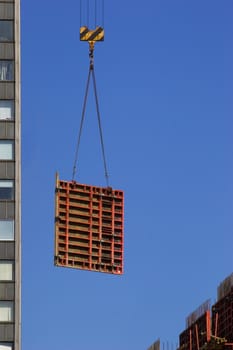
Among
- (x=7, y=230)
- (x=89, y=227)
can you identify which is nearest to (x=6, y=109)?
(x=7, y=230)

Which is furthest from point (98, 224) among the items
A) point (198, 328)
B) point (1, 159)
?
point (198, 328)

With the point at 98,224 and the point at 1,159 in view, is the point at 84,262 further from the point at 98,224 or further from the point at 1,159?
the point at 1,159

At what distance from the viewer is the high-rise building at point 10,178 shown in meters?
90.2

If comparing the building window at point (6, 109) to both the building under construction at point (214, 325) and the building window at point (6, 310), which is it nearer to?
the building window at point (6, 310)

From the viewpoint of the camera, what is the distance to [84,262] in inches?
3676

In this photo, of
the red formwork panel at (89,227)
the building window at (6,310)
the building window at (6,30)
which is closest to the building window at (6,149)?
the red formwork panel at (89,227)

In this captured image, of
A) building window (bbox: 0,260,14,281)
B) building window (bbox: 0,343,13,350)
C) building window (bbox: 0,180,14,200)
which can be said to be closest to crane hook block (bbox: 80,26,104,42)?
building window (bbox: 0,180,14,200)

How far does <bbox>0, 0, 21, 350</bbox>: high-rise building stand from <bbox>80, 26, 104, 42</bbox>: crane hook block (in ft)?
16.9

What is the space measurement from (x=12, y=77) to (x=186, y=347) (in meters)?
31.9

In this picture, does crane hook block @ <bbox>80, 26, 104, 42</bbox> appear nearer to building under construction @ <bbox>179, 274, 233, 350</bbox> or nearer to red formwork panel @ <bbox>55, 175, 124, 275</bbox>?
red formwork panel @ <bbox>55, 175, 124, 275</bbox>

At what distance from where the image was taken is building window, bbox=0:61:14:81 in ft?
316

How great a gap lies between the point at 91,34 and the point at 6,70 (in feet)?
23.8

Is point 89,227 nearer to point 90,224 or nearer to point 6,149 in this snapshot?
point 90,224

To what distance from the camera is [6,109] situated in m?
95.6
